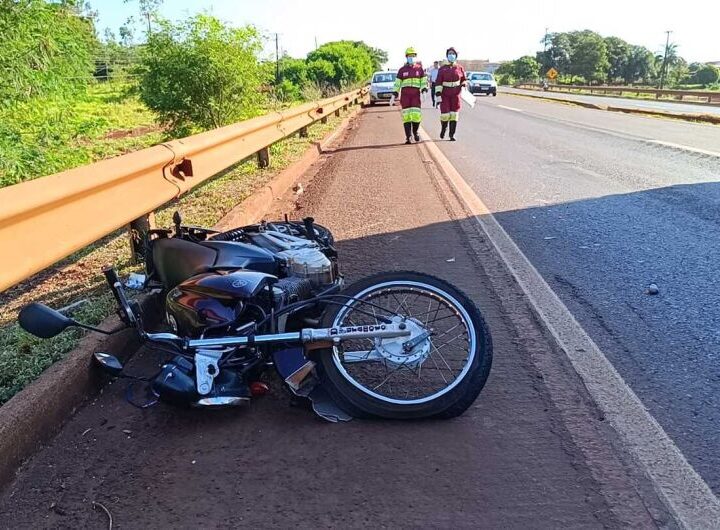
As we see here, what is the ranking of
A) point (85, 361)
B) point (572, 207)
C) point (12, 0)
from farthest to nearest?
point (572, 207), point (12, 0), point (85, 361)

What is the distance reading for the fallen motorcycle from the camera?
9.00 ft

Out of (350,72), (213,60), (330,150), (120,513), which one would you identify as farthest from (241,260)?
(350,72)

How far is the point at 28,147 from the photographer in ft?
19.1

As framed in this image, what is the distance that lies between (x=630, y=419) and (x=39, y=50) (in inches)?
227

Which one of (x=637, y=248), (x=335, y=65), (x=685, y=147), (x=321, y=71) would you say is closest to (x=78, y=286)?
(x=637, y=248)

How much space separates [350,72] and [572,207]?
43.1 m

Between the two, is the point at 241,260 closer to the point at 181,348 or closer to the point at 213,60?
the point at 181,348

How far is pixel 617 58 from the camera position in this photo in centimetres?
11769

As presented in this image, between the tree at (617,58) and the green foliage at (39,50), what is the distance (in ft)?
414

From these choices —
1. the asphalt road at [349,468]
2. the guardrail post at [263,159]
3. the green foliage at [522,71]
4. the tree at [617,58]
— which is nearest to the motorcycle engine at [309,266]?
the asphalt road at [349,468]

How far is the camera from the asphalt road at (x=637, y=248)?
9.76 ft

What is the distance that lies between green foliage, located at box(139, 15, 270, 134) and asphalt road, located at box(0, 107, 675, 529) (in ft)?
24.7

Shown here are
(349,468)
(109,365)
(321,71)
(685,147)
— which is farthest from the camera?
(321,71)

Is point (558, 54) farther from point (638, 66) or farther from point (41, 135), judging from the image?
point (41, 135)
